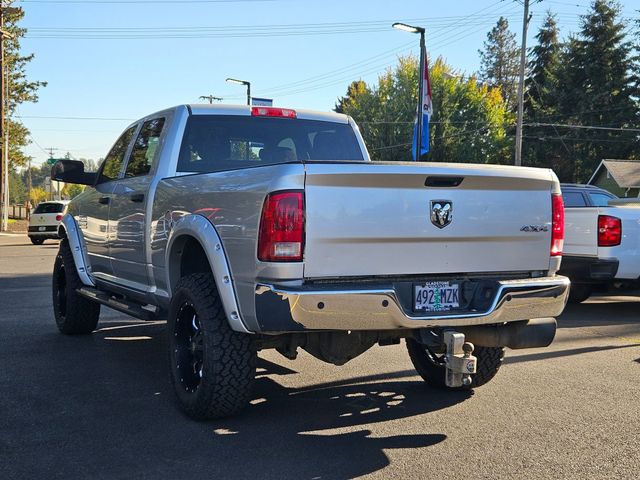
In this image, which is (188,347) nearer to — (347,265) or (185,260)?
(185,260)

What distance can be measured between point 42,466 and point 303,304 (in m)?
1.58

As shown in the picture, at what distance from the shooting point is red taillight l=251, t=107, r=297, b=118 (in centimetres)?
597

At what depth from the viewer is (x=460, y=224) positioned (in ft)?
13.6

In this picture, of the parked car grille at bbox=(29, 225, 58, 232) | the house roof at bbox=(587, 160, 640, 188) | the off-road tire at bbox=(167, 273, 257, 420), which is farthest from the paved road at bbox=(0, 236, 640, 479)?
the house roof at bbox=(587, 160, 640, 188)

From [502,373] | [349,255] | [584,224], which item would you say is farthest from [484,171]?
[584,224]

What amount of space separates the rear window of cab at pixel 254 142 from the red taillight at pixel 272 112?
1.4 inches

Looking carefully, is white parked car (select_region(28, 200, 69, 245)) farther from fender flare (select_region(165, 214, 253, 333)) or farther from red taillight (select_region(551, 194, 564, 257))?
red taillight (select_region(551, 194, 564, 257))

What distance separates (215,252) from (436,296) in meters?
1.32

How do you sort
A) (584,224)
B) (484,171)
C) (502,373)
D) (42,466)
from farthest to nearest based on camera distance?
(584,224), (502,373), (484,171), (42,466)

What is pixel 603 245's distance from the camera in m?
8.73

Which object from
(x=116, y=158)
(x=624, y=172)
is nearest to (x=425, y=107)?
(x=116, y=158)

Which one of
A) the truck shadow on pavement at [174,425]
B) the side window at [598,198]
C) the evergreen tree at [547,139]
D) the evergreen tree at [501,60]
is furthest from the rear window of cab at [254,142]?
the evergreen tree at [501,60]

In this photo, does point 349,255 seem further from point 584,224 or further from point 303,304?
point 584,224

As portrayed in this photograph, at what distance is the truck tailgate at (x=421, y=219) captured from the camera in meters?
3.80
